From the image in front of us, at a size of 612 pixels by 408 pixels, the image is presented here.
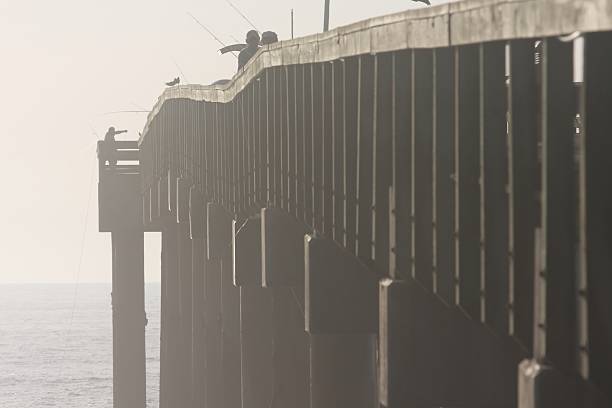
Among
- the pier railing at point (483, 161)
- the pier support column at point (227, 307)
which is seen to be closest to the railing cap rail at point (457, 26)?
the pier railing at point (483, 161)

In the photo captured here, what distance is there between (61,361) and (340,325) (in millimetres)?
101505

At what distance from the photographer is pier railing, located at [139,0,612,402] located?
6.59 metres

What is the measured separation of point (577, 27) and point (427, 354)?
2798 millimetres

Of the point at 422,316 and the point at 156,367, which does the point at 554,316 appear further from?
the point at 156,367

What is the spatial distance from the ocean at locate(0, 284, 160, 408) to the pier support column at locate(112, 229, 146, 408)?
45864 mm

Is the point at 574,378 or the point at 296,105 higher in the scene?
the point at 296,105

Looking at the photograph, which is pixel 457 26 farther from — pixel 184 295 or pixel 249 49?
pixel 184 295

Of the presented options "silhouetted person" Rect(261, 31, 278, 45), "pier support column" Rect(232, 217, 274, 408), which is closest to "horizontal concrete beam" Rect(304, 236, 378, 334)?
"pier support column" Rect(232, 217, 274, 408)

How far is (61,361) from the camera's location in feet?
365

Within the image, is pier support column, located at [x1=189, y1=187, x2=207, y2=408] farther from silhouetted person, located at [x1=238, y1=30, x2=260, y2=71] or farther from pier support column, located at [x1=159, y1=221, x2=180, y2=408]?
pier support column, located at [x1=159, y1=221, x2=180, y2=408]

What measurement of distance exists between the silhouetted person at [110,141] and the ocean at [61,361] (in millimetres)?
44273

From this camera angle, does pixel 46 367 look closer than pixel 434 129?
No

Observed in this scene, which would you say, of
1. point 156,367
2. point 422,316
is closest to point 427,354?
point 422,316

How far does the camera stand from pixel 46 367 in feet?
348
